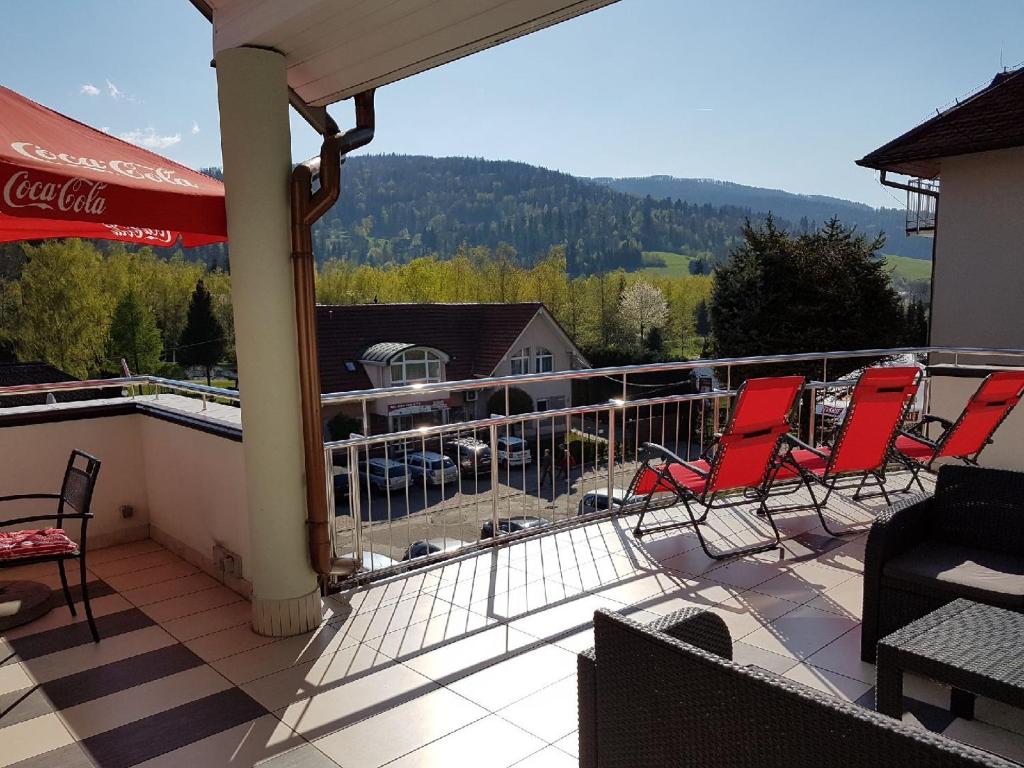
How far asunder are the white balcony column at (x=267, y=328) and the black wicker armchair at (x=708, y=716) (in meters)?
A: 2.28

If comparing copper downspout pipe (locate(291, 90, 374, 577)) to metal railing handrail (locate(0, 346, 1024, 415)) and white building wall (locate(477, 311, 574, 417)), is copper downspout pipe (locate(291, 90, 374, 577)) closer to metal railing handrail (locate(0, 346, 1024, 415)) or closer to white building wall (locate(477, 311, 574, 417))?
metal railing handrail (locate(0, 346, 1024, 415))

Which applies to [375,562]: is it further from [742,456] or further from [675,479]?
[742,456]

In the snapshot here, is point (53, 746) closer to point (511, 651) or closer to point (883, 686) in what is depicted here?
point (511, 651)

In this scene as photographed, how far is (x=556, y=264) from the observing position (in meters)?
65.9

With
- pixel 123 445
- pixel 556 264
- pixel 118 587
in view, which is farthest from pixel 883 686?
pixel 556 264

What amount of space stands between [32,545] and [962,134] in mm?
14003

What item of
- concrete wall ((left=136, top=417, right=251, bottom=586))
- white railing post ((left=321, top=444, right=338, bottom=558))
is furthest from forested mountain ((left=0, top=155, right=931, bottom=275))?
white railing post ((left=321, top=444, right=338, bottom=558))

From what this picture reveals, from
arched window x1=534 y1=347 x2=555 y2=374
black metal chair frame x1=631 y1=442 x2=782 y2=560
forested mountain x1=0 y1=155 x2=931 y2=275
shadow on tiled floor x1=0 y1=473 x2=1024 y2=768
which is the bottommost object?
arched window x1=534 y1=347 x2=555 y2=374

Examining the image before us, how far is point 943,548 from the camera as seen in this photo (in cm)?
299

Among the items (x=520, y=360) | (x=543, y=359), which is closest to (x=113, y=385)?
(x=520, y=360)

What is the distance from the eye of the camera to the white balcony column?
3207mm

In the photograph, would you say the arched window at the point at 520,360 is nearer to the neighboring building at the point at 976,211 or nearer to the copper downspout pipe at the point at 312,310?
the neighboring building at the point at 976,211

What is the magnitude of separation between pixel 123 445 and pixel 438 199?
13315 centimetres

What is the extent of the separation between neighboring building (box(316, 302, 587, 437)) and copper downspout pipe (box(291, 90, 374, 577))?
26.1 m
